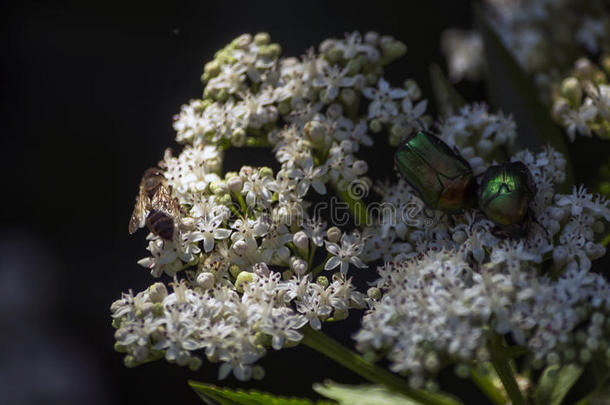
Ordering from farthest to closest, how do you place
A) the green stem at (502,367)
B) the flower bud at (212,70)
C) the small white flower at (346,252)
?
the flower bud at (212,70) < the small white flower at (346,252) < the green stem at (502,367)

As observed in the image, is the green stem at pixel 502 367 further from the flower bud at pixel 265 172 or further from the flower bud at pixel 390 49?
the flower bud at pixel 390 49

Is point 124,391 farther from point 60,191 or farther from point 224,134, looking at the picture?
point 224,134

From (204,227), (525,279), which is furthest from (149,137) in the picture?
(525,279)

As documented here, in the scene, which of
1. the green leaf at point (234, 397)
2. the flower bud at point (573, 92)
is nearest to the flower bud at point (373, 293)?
the green leaf at point (234, 397)

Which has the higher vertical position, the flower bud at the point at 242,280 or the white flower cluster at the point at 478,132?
the white flower cluster at the point at 478,132

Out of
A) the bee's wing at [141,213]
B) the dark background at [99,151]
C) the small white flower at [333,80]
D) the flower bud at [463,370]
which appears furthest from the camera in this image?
the dark background at [99,151]

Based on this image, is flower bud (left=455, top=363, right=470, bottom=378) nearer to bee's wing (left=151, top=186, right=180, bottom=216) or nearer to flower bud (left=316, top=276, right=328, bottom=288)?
flower bud (left=316, top=276, right=328, bottom=288)

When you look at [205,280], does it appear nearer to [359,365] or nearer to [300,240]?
[300,240]

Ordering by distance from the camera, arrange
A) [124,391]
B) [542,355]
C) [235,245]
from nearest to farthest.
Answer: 1. [542,355]
2. [235,245]
3. [124,391]
